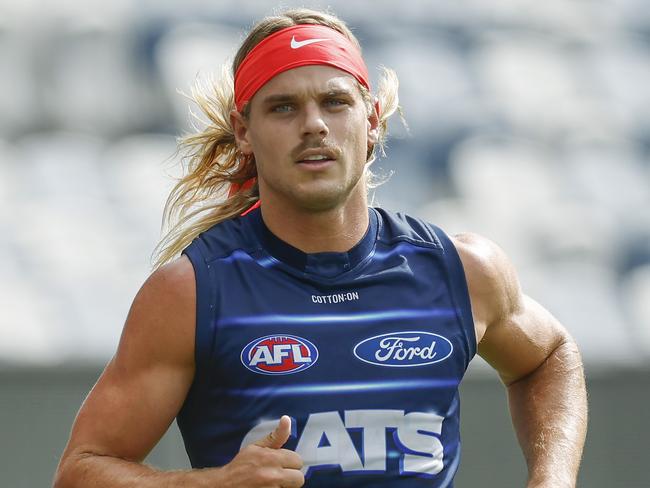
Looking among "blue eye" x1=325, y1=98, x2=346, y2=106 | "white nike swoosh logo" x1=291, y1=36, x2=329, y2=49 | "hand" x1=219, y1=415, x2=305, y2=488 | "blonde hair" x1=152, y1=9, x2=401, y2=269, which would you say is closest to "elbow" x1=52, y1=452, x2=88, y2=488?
"hand" x1=219, y1=415, x2=305, y2=488

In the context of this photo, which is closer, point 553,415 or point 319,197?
point 319,197

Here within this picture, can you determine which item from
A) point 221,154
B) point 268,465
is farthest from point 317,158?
point 268,465

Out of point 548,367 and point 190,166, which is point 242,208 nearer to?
point 190,166

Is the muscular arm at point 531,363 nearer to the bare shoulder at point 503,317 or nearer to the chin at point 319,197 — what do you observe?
the bare shoulder at point 503,317

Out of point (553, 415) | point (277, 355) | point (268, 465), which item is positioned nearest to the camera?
point (268, 465)

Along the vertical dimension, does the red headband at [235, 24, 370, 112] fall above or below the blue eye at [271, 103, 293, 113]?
above

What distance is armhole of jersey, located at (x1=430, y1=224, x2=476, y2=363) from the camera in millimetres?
3098

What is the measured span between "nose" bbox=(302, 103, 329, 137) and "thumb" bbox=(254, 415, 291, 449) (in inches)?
27.1

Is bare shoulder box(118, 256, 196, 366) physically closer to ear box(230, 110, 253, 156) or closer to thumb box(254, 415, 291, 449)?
thumb box(254, 415, 291, 449)

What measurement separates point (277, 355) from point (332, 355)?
13cm

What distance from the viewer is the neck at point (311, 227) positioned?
10.1ft

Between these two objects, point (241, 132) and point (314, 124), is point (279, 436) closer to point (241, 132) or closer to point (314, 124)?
point (314, 124)

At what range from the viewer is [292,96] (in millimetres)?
3014

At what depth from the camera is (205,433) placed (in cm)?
295
